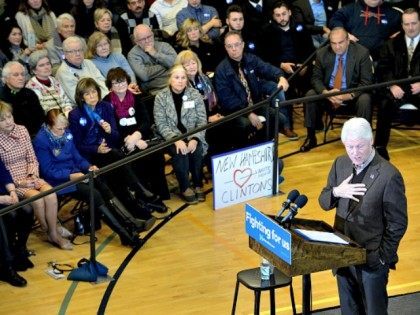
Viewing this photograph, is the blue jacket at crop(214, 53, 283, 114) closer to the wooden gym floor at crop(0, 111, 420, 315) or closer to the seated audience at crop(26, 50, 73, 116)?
the wooden gym floor at crop(0, 111, 420, 315)

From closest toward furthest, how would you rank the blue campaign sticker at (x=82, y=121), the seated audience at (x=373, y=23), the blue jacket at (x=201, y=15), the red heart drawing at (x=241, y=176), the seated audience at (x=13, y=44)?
the blue campaign sticker at (x=82, y=121), the red heart drawing at (x=241, y=176), the seated audience at (x=13, y=44), the blue jacket at (x=201, y=15), the seated audience at (x=373, y=23)

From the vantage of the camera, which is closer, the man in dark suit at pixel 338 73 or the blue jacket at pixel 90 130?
the blue jacket at pixel 90 130

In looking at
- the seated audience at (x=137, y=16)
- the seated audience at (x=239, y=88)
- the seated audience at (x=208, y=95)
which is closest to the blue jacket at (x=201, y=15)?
the seated audience at (x=137, y=16)

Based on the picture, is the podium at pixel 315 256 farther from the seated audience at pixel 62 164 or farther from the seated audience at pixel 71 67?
the seated audience at pixel 71 67

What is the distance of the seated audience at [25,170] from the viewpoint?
8.43 metres

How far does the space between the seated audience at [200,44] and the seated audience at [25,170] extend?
9.69ft

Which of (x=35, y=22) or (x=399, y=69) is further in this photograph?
(x=399, y=69)

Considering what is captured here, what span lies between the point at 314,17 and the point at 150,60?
276cm

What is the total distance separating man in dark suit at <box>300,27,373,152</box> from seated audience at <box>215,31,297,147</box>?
1.80 ft

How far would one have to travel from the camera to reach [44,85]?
374 inches

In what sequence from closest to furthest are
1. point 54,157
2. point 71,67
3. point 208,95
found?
point 54,157, point 71,67, point 208,95

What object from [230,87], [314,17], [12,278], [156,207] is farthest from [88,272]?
[314,17]

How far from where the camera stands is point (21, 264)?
820cm

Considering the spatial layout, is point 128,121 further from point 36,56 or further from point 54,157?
point 36,56
